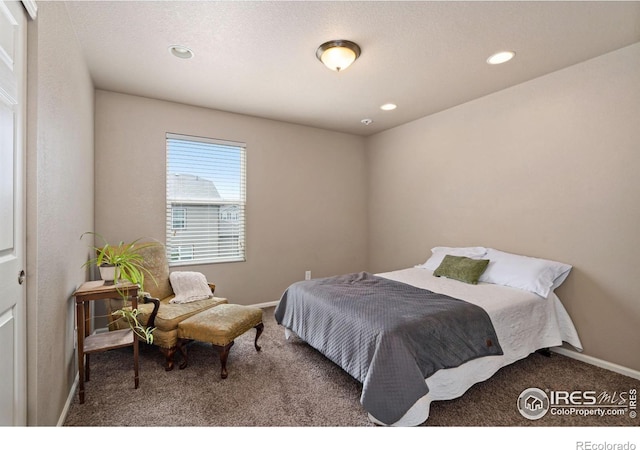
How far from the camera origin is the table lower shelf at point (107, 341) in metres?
2.15

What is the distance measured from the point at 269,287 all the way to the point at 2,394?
3048 millimetres

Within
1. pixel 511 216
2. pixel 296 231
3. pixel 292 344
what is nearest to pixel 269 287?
pixel 296 231

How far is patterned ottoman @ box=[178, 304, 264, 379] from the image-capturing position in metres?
2.40

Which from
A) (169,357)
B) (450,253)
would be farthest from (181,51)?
(450,253)

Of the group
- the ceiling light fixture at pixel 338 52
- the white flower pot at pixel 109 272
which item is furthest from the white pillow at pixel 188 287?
the ceiling light fixture at pixel 338 52

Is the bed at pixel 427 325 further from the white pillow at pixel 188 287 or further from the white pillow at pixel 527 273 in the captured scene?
the white pillow at pixel 188 287

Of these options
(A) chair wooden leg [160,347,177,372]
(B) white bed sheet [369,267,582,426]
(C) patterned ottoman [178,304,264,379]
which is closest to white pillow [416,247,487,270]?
(B) white bed sheet [369,267,582,426]

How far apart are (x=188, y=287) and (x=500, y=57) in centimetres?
353

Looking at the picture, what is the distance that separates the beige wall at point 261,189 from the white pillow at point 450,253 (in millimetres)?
1487

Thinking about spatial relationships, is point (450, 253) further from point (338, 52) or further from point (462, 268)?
point (338, 52)

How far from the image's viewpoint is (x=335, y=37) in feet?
7.45

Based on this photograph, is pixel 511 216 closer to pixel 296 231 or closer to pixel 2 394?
pixel 296 231

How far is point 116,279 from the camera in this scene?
2.28m

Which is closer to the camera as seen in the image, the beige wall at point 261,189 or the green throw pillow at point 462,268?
the green throw pillow at point 462,268
